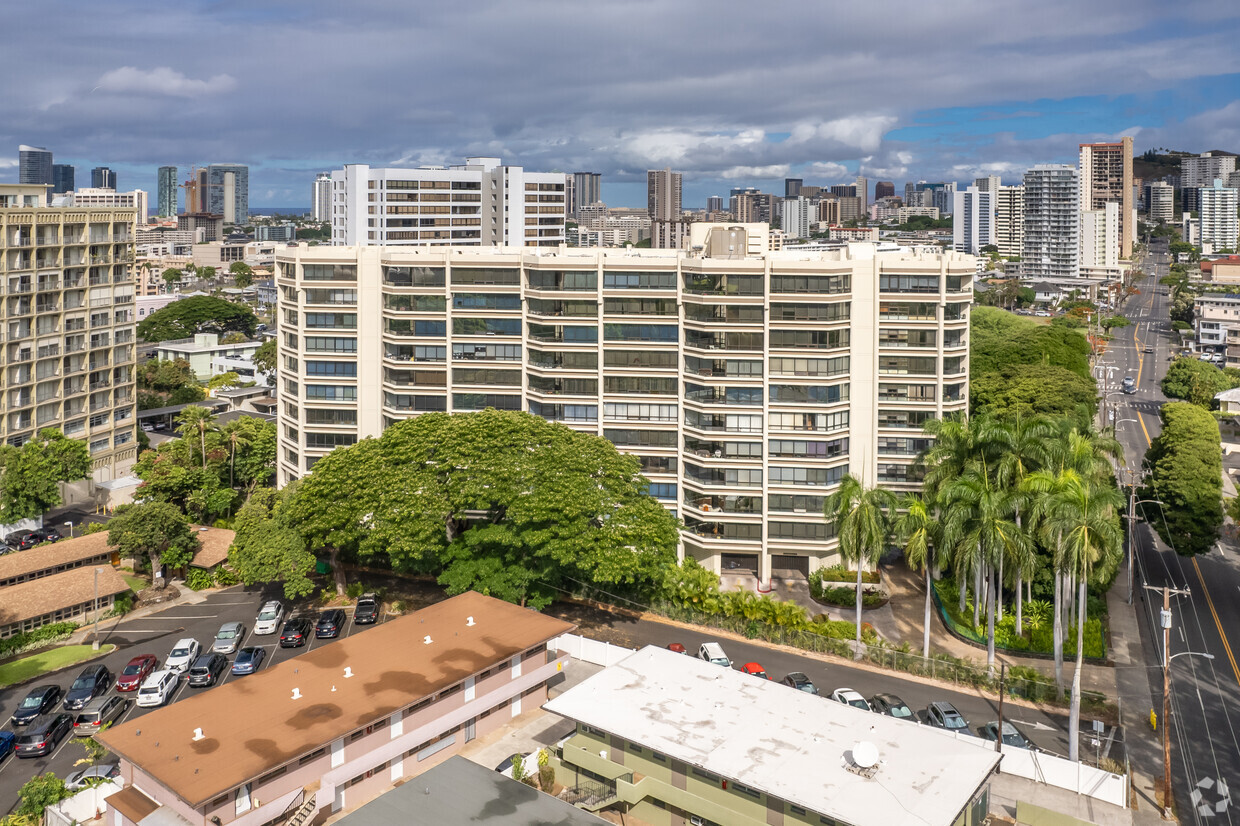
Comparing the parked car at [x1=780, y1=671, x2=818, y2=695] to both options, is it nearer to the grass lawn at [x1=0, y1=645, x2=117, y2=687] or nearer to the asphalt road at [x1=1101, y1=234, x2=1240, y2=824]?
the asphalt road at [x1=1101, y1=234, x2=1240, y2=824]

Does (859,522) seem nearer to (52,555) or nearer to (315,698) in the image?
(315,698)

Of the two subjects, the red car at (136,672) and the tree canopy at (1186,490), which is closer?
the red car at (136,672)

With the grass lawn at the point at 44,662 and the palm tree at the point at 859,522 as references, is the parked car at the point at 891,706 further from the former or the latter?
the grass lawn at the point at 44,662

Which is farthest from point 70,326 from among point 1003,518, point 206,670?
point 1003,518

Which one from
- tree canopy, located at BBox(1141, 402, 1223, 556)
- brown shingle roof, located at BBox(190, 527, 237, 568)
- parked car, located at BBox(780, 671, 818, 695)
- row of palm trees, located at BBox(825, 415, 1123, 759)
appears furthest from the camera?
brown shingle roof, located at BBox(190, 527, 237, 568)

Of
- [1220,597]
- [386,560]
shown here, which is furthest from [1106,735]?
[386,560]

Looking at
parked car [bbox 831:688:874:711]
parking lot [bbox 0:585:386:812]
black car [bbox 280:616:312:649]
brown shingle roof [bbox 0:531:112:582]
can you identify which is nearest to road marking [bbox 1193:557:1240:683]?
parked car [bbox 831:688:874:711]

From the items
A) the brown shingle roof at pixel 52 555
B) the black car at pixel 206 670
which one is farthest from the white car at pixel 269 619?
the brown shingle roof at pixel 52 555
